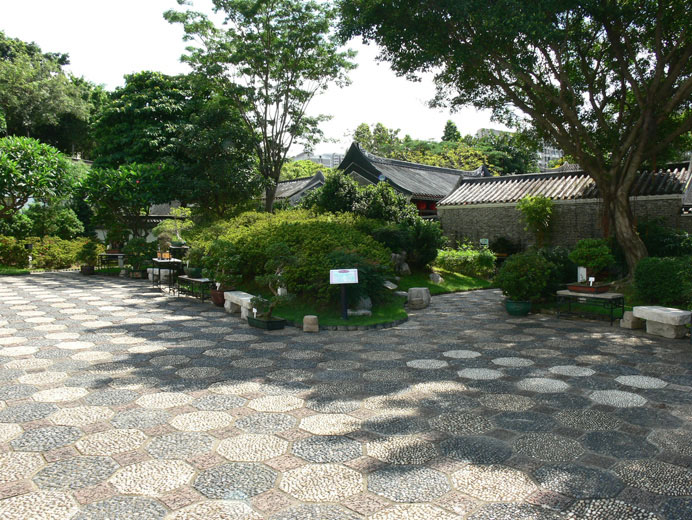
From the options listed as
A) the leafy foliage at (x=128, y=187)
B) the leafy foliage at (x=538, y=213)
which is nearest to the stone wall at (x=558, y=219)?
the leafy foliage at (x=538, y=213)

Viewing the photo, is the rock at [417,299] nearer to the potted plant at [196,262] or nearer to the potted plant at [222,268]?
the potted plant at [222,268]

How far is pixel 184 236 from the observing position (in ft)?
55.5

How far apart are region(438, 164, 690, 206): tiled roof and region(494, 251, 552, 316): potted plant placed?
8.08m

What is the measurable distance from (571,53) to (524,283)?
7402mm

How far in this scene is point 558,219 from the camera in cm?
1861

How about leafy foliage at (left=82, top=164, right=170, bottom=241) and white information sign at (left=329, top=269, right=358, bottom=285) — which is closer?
white information sign at (left=329, top=269, right=358, bottom=285)

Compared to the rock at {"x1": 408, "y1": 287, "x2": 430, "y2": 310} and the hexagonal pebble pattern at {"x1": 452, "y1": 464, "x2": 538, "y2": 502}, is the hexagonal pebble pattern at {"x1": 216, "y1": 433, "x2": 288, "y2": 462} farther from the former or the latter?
the rock at {"x1": 408, "y1": 287, "x2": 430, "y2": 310}

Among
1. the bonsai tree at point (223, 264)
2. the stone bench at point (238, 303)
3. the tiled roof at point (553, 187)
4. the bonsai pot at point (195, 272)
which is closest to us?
the stone bench at point (238, 303)

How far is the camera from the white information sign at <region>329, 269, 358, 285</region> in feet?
29.0

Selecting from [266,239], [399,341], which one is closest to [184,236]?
[266,239]

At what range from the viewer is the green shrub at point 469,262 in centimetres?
1742

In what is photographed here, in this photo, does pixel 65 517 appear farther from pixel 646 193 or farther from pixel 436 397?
pixel 646 193

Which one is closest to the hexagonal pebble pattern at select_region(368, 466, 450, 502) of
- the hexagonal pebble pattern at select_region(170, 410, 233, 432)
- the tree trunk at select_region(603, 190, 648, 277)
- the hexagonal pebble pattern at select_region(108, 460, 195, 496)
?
the hexagonal pebble pattern at select_region(108, 460, 195, 496)

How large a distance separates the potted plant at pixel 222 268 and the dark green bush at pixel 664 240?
1267cm
